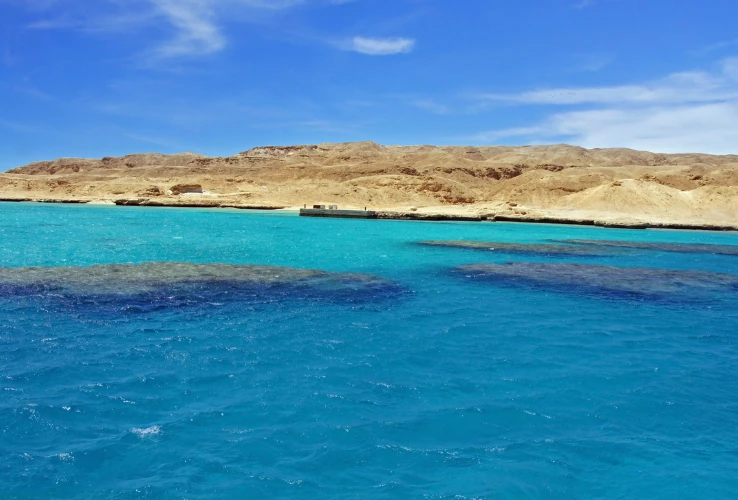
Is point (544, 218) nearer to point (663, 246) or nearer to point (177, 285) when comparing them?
point (663, 246)

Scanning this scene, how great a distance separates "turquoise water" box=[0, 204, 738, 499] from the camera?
6055 mm

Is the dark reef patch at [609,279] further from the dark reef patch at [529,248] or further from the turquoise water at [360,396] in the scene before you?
the dark reef patch at [529,248]

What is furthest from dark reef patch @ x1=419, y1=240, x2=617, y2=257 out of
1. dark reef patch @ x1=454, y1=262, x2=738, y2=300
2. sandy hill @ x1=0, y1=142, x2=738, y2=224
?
sandy hill @ x1=0, y1=142, x2=738, y2=224

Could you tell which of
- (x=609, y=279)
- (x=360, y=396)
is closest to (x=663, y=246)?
(x=609, y=279)

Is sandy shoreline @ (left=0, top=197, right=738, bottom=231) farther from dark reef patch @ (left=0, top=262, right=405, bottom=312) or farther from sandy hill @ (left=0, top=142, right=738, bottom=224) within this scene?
dark reef patch @ (left=0, top=262, right=405, bottom=312)

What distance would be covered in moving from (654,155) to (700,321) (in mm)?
188679

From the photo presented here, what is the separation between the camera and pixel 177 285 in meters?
16.2

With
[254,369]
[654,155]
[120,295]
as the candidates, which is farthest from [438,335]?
[654,155]

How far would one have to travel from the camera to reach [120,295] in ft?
47.5

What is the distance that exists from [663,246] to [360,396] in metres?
34.7

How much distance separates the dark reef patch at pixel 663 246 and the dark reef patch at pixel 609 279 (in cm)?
1184

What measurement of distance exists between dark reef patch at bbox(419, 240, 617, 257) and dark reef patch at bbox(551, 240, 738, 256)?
2.37 meters

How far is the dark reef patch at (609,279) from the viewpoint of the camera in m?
18.2

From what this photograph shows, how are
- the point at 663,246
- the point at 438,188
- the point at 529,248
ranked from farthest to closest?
1. the point at 438,188
2. the point at 663,246
3. the point at 529,248
